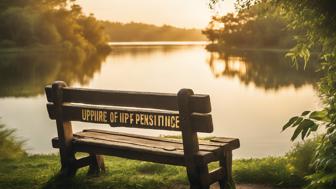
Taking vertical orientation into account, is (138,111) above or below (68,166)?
above

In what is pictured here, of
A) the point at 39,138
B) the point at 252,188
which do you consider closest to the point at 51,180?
Answer: the point at 252,188

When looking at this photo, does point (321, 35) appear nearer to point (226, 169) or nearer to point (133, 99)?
point (226, 169)

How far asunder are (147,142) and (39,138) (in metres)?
12.0

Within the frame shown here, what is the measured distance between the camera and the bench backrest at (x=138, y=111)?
20.6ft

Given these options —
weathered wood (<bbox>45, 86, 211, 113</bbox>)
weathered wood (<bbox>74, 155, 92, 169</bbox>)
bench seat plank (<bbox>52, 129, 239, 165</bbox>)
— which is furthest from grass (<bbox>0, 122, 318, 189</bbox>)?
weathered wood (<bbox>45, 86, 211, 113</bbox>)

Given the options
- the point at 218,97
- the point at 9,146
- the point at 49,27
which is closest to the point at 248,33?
the point at 49,27

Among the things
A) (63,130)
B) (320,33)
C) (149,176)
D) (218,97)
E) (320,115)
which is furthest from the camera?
(218,97)

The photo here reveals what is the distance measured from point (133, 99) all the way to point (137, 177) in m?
1.89

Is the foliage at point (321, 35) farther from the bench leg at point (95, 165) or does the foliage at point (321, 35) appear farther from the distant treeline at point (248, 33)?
the distant treeline at point (248, 33)

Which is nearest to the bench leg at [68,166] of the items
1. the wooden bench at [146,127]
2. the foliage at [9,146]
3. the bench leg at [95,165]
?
the wooden bench at [146,127]

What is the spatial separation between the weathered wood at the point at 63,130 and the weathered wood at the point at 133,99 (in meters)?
0.10

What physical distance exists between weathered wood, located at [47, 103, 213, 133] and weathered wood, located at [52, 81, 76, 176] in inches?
3.3

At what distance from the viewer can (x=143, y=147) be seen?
269 inches

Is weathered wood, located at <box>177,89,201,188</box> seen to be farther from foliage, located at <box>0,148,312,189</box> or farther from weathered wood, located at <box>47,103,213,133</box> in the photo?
foliage, located at <box>0,148,312,189</box>
